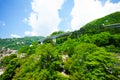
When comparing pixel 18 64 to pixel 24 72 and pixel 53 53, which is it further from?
pixel 53 53

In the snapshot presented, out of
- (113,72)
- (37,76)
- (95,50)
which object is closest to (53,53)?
(37,76)

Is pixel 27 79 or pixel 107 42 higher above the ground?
pixel 107 42

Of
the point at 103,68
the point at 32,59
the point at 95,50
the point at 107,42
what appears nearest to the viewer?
the point at 103,68

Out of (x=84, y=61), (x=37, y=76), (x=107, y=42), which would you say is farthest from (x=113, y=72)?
(x=107, y=42)

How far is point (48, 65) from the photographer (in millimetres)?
30656

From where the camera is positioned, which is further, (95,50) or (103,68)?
(95,50)

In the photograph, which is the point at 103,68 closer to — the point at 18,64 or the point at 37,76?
the point at 37,76

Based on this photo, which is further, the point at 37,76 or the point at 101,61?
the point at 37,76

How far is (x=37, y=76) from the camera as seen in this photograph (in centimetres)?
3019

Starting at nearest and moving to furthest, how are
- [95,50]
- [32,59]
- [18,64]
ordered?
[95,50]
[32,59]
[18,64]

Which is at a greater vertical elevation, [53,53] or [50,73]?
[53,53]

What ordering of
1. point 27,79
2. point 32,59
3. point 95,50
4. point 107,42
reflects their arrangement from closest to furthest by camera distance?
1. point 95,50
2. point 27,79
3. point 32,59
4. point 107,42

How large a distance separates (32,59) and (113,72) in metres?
13.1

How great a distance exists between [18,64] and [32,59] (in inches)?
500
